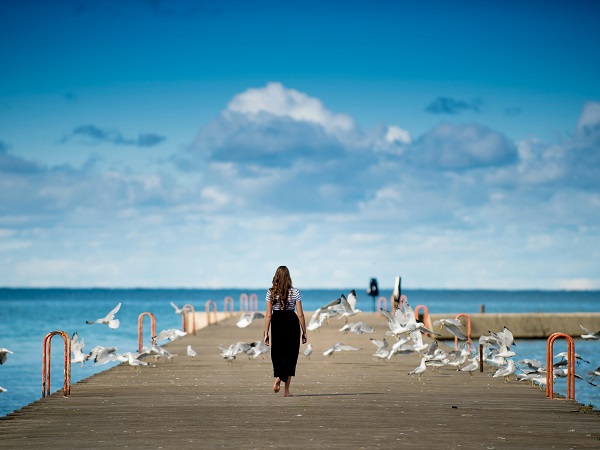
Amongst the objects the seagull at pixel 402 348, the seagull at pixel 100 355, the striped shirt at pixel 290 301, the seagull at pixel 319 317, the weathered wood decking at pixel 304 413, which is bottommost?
the weathered wood decking at pixel 304 413

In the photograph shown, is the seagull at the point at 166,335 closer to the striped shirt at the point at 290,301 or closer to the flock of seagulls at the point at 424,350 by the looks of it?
the flock of seagulls at the point at 424,350

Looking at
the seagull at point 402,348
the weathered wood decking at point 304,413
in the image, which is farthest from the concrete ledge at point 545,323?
the weathered wood decking at point 304,413

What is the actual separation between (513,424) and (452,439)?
5.07 ft

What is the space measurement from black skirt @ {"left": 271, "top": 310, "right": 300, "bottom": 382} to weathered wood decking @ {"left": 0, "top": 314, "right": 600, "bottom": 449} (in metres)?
0.48

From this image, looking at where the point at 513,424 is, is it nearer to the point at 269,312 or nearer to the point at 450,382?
the point at 269,312

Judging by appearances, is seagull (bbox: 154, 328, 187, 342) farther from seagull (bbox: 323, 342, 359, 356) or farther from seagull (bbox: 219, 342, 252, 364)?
seagull (bbox: 323, 342, 359, 356)

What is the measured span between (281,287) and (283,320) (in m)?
0.49

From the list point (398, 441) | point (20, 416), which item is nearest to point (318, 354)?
point (20, 416)

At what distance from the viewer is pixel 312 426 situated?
39.8ft

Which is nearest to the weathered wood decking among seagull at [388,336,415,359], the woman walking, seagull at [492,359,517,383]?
seagull at [492,359,517,383]

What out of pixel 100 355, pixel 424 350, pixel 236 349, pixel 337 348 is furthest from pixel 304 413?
pixel 337 348

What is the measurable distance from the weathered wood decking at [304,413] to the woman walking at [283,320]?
0.59 m

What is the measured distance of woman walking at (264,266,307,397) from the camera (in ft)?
47.9

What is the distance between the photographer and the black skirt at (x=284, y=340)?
14.7 meters
